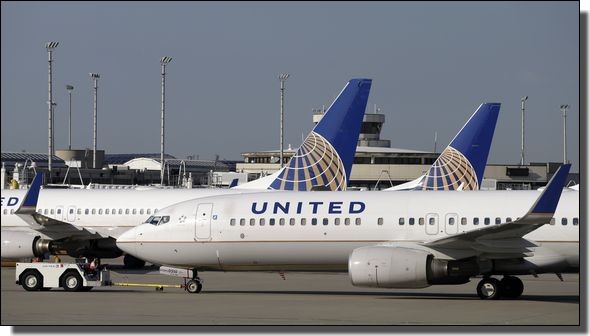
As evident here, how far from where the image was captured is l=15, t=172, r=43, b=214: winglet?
4041 cm

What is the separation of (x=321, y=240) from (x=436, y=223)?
3149mm

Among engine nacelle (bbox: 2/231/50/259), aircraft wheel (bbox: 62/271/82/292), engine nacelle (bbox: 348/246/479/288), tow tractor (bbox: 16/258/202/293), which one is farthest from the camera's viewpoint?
engine nacelle (bbox: 2/231/50/259)

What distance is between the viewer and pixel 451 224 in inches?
1174

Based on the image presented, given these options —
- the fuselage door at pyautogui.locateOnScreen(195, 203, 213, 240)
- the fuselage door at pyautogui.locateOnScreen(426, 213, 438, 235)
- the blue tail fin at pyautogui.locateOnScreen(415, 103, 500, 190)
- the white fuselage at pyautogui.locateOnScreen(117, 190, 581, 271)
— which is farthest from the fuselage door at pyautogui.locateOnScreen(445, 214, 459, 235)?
the blue tail fin at pyautogui.locateOnScreen(415, 103, 500, 190)

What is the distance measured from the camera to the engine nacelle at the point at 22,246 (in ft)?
133

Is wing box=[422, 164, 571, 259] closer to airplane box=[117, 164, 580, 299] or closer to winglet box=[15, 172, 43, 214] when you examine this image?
airplane box=[117, 164, 580, 299]

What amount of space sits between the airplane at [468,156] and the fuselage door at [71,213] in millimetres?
15564

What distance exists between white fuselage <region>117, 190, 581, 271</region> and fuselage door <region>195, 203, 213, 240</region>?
3cm

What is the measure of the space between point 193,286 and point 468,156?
2483 cm

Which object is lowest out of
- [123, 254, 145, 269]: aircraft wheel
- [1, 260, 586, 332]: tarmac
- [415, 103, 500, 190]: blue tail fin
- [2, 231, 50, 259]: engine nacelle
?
[123, 254, 145, 269]: aircraft wheel

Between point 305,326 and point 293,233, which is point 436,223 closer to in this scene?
point 293,233

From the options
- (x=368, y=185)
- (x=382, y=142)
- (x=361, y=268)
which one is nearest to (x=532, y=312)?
(x=361, y=268)

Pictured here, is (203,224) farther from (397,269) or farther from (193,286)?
(397,269)

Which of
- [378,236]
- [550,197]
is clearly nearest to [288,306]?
[378,236]
